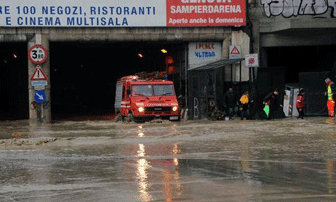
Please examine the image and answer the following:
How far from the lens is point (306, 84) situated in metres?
27.8

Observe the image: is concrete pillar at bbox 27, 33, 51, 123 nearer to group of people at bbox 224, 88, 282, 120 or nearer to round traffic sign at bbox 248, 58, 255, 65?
group of people at bbox 224, 88, 282, 120

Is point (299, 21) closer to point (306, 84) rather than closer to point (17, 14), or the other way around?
point (306, 84)

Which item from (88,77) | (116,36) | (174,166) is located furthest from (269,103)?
(88,77)

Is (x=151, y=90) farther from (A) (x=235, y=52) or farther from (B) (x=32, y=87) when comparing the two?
(B) (x=32, y=87)

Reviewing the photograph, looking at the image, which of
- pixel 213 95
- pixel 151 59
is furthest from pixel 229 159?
pixel 151 59

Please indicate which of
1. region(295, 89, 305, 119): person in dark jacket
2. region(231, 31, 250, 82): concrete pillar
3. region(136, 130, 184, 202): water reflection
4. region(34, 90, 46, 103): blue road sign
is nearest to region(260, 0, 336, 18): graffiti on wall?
region(231, 31, 250, 82): concrete pillar

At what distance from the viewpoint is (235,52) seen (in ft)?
101

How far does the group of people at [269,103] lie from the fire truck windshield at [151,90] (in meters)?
2.56

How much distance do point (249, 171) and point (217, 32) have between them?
64.1 ft

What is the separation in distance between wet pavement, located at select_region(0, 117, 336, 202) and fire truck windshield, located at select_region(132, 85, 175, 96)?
270 inches

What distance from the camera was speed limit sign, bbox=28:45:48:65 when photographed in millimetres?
29375

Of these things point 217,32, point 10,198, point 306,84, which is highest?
point 217,32

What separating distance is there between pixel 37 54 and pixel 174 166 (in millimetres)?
17977

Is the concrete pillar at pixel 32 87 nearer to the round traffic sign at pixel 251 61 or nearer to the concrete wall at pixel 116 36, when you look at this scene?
the concrete wall at pixel 116 36
